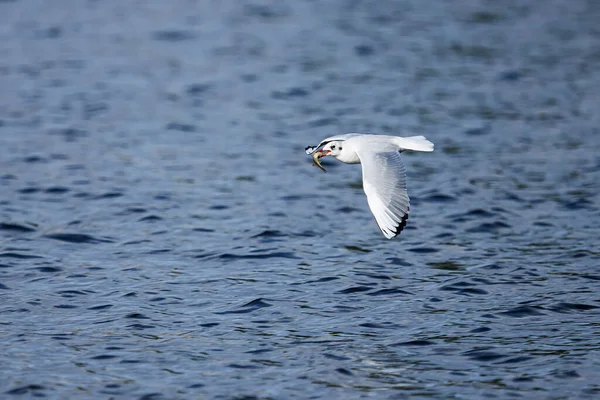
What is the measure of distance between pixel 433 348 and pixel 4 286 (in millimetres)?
4141

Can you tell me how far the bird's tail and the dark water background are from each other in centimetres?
137

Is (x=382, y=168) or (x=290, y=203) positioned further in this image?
(x=290, y=203)

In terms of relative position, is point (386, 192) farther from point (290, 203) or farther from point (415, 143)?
point (290, 203)

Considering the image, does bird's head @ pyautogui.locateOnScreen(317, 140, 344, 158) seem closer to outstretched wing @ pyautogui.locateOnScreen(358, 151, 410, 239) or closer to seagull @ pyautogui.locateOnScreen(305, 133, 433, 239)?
seagull @ pyautogui.locateOnScreen(305, 133, 433, 239)

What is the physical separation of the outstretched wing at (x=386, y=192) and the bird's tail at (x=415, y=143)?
28cm

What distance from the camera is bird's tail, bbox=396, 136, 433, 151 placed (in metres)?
9.20

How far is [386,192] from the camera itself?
8.67 meters

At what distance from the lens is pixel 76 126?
15156 mm

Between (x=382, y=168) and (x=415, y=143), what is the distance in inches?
23.6

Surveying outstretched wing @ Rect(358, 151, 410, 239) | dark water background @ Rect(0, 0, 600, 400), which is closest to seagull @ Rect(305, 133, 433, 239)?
outstretched wing @ Rect(358, 151, 410, 239)

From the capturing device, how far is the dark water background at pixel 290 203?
8070 millimetres

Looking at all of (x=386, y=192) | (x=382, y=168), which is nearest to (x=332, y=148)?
(x=382, y=168)

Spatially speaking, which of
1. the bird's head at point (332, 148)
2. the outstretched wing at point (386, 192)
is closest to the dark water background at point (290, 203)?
the outstretched wing at point (386, 192)

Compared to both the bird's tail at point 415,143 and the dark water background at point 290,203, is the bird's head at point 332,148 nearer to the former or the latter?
the bird's tail at point 415,143
